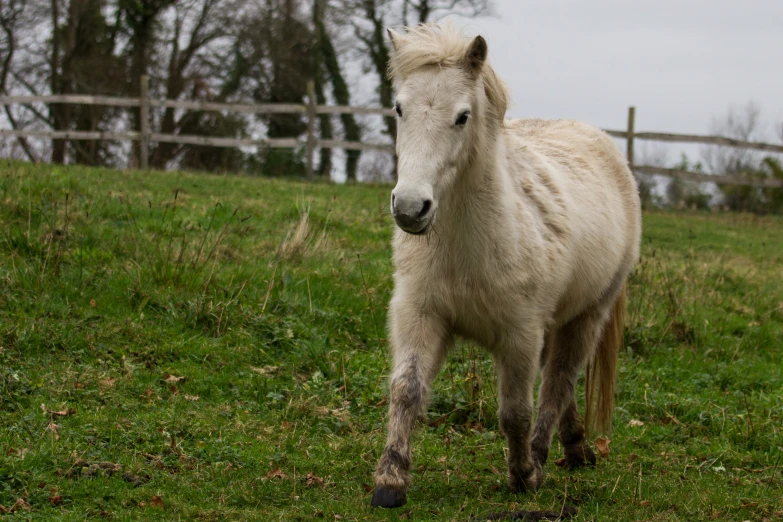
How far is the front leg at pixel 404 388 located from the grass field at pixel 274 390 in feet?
0.53

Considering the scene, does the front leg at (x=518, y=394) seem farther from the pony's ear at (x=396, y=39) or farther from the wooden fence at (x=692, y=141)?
the wooden fence at (x=692, y=141)

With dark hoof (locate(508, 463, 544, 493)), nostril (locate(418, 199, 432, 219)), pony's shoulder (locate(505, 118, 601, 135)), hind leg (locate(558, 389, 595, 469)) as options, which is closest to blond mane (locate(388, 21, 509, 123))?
nostril (locate(418, 199, 432, 219))

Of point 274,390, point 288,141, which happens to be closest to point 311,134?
point 288,141

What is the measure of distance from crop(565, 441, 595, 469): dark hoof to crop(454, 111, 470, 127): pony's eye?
2.33m

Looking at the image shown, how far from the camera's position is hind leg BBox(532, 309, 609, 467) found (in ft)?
16.9

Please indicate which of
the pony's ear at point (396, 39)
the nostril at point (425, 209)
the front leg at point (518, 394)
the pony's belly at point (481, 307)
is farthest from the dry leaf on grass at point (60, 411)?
the pony's ear at point (396, 39)

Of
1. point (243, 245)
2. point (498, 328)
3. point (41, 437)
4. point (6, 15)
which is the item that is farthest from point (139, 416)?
point (6, 15)

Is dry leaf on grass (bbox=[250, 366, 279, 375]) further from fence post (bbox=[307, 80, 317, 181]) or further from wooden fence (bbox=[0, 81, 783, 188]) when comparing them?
fence post (bbox=[307, 80, 317, 181])

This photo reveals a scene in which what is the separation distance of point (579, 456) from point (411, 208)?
2473mm

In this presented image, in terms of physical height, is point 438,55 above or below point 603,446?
above

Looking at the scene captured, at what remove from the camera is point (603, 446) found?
5477 millimetres

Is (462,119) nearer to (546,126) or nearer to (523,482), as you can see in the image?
(523,482)

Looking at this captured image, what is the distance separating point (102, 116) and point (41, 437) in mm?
20044

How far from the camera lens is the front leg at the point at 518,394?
14.0ft
